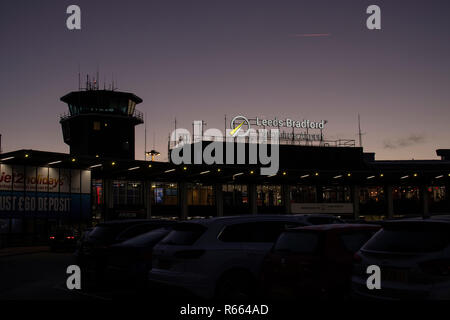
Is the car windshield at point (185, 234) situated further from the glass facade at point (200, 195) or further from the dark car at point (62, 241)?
the glass facade at point (200, 195)

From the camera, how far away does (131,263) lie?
11.0 m

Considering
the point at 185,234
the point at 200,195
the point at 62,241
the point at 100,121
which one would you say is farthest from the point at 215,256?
the point at 100,121

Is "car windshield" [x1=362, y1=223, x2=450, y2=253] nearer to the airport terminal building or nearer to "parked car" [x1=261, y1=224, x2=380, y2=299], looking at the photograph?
"parked car" [x1=261, y1=224, x2=380, y2=299]

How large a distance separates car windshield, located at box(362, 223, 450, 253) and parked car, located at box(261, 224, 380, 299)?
2.58 ft

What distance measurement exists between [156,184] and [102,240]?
41384 mm

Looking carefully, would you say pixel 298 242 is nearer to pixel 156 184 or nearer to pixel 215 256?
pixel 215 256

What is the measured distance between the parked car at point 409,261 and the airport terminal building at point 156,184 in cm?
3321

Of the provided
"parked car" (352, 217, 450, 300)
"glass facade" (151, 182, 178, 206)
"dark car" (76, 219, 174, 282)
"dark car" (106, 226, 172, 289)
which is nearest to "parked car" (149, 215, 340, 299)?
"dark car" (106, 226, 172, 289)

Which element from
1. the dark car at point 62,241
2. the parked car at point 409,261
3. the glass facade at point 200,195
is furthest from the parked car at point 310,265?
the glass facade at point 200,195

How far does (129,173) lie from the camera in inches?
1948

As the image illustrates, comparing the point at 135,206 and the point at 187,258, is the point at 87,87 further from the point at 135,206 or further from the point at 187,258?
the point at 187,258
